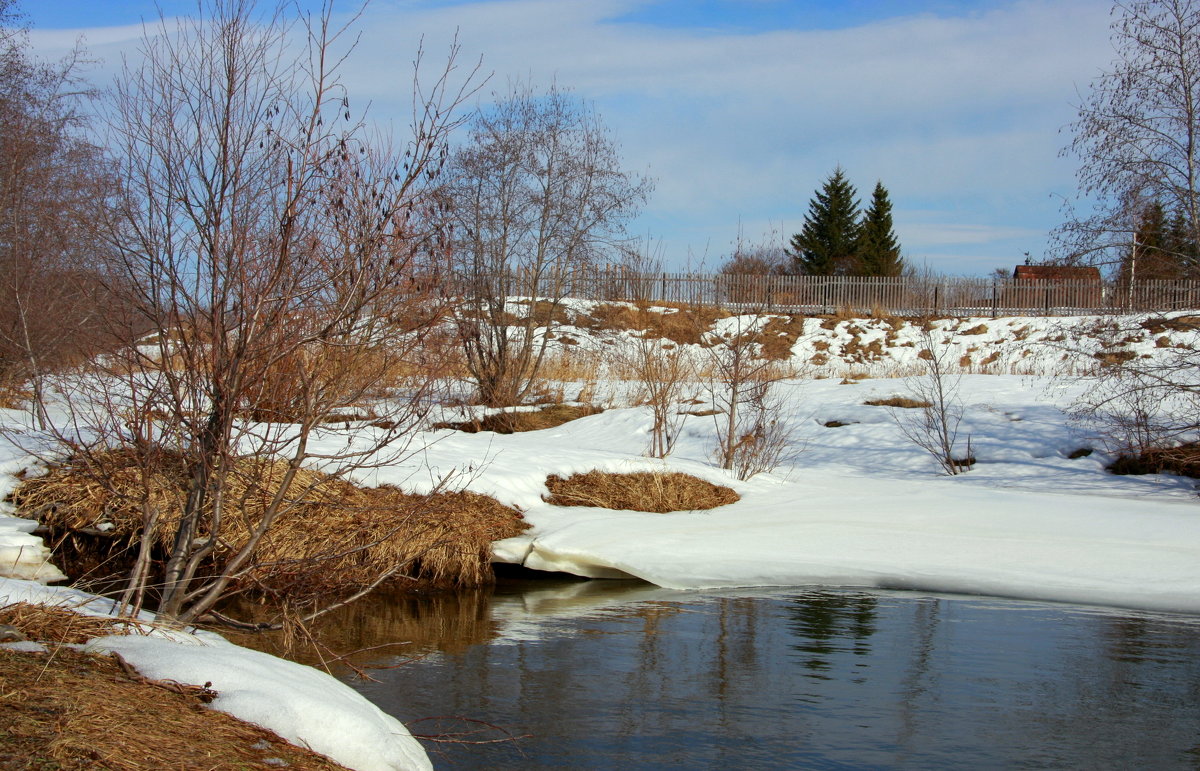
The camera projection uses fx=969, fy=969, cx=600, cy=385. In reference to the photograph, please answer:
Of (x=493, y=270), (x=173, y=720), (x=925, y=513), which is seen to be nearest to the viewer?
(x=173, y=720)

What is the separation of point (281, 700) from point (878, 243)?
165 ft

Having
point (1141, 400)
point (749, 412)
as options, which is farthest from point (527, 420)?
point (1141, 400)

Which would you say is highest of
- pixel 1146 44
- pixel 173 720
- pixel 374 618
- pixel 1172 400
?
pixel 1146 44

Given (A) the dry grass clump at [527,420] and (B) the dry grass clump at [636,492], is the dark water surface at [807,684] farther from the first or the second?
(A) the dry grass clump at [527,420]

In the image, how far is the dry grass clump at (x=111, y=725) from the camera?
3.28 m

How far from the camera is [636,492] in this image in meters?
12.6

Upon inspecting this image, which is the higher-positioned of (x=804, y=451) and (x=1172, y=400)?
(x=1172, y=400)

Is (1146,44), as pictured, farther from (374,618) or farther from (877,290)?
(877,290)

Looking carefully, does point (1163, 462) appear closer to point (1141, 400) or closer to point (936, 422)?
point (1141, 400)

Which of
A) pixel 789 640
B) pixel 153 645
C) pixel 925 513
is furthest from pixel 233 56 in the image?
pixel 925 513

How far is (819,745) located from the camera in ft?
18.3

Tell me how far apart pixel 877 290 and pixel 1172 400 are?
1887 centimetres

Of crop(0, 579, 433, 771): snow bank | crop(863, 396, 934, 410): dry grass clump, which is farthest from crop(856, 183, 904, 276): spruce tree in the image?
crop(0, 579, 433, 771): snow bank

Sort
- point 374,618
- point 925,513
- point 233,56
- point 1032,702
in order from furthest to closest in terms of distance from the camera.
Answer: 1. point 925,513
2. point 374,618
3. point 1032,702
4. point 233,56
